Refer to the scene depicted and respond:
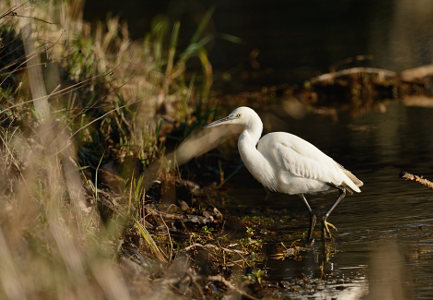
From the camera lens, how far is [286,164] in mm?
5977

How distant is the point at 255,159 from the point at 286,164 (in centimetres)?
24

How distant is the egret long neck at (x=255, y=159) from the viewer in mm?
6016

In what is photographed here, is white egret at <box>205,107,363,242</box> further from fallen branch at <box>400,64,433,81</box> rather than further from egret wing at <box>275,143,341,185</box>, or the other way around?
fallen branch at <box>400,64,433,81</box>

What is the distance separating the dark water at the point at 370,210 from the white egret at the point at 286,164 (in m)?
0.34

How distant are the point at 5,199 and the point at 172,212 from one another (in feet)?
6.79

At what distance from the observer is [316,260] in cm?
528

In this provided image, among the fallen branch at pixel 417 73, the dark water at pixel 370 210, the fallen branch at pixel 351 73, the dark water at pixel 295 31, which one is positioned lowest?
the dark water at pixel 370 210

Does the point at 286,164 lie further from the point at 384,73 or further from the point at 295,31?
the point at 295,31

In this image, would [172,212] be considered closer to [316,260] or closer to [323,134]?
[316,260]

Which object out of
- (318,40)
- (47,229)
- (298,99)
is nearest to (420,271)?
(47,229)

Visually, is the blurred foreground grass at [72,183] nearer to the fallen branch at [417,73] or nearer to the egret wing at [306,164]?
the egret wing at [306,164]

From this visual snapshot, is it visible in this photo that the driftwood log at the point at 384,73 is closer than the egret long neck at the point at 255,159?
No

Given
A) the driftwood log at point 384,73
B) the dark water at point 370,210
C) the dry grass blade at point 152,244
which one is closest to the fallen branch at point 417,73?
the driftwood log at point 384,73

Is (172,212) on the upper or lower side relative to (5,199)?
lower
